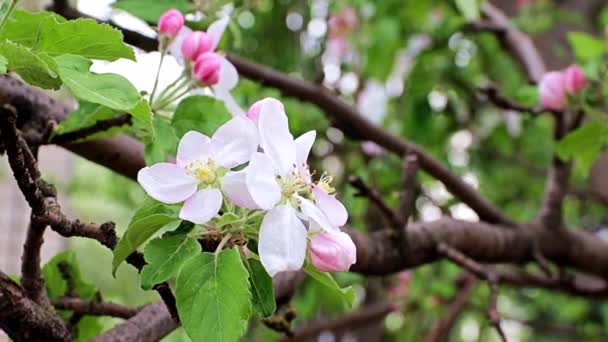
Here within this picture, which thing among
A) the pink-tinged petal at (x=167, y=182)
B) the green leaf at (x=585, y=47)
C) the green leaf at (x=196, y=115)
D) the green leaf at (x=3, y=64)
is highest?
the green leaf at (x=3, y=64)

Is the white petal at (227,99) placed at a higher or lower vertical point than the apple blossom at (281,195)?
lower

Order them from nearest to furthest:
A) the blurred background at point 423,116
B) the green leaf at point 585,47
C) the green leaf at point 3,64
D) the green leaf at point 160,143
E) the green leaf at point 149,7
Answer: the green leaf at point 3,64
the green leaf at point 160,143
the green leaf at point 149,7
the green leaf at point 585,47
the blurred background at point 423,116

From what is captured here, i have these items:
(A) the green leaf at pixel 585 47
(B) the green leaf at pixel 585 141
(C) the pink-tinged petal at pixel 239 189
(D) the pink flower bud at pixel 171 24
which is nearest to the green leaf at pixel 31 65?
(C) the pink-tinged petal at pixel 239 189

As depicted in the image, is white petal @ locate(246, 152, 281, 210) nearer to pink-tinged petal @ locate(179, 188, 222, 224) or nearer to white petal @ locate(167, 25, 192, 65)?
pink-tinged petal @ locate(179, 188, 222, 224)

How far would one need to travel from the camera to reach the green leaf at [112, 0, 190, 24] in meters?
0.72

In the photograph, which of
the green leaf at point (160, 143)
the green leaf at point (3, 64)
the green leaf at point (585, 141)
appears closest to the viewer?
the green leaf at point (3, 64)

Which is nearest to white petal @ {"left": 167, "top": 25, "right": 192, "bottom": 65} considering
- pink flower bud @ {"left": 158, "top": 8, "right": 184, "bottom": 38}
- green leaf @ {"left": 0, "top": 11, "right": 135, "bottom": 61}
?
pink flower bud @ {"left": 158, "top": 8, "right": 184, "bottom": 38}

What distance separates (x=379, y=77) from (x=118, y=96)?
1.28 m

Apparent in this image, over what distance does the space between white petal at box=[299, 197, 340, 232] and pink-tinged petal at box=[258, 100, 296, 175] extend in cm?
2

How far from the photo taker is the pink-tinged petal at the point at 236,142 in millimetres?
448

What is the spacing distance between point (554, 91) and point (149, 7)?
1.58ft

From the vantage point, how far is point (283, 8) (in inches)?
86.8

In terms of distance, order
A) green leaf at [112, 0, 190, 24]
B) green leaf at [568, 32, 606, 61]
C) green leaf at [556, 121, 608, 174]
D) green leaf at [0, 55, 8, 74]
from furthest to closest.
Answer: green leaf at [568, 32, 606, 61], green leaf at [556, 121, 608, 174], green leaf at [112, 0, 190, 24], green leaf at [0, 55, 8, 74]

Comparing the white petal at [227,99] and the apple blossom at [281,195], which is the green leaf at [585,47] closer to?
the white petal at [227,99]
